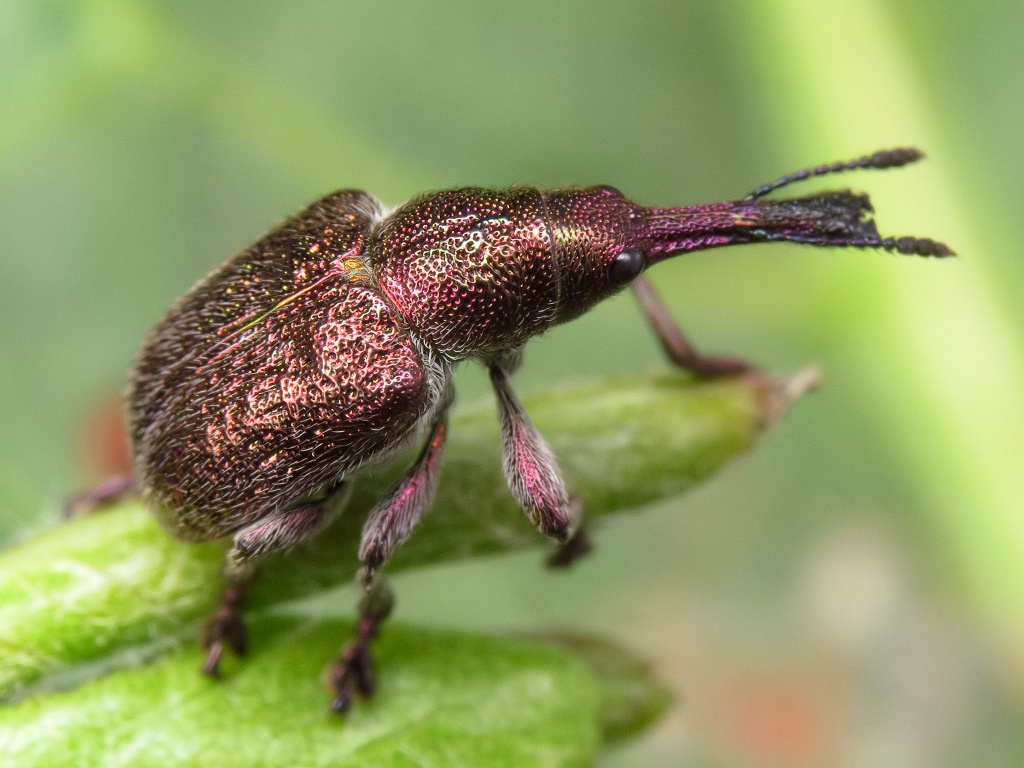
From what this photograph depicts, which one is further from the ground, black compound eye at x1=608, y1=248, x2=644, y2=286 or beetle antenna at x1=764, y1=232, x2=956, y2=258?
black compound eye at x1=608, y1=248, x2=644, y2=286

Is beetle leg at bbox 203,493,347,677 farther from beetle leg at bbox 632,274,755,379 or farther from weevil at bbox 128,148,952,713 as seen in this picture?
beetle leg at bbox 632,274,755,379

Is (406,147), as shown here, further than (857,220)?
Yes

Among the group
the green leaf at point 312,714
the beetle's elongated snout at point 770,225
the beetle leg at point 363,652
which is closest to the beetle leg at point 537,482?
the green leaf at point 312,714

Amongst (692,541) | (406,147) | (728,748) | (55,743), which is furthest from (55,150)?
(728,748)

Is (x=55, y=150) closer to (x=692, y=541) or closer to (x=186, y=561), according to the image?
(x=186, y=561)

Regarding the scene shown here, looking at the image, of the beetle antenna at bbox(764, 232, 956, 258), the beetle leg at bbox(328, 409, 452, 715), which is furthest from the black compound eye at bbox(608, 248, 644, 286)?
the beetle leg at bbox(328, 409, 452, 715)

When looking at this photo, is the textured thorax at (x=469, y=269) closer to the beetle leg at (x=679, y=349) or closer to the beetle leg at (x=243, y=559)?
the beetle leg at (x=679, y=349)

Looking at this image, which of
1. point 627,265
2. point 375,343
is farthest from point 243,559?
point 627,265
